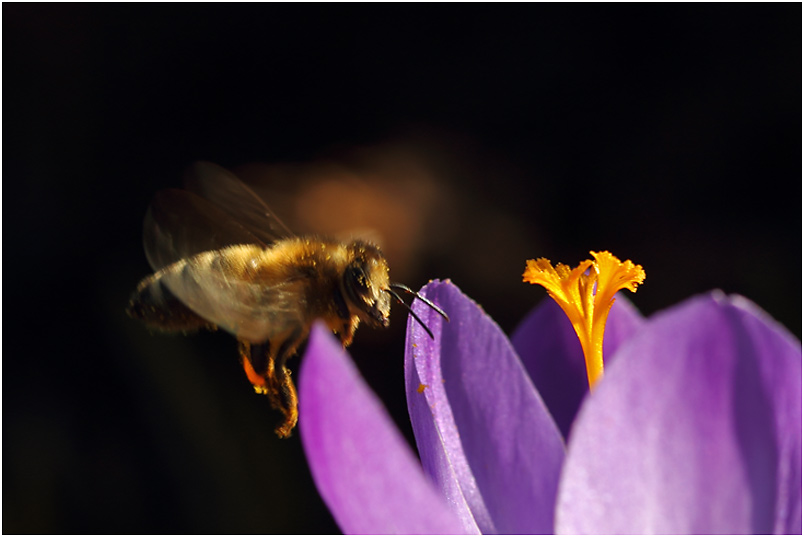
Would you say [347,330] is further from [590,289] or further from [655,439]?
[655,439]

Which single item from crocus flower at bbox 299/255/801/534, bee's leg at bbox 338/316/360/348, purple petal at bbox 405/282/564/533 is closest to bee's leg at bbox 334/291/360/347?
bee's leg at bbox 338/316/360/348

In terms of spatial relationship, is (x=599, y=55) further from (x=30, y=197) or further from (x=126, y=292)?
(x=30, y=197)

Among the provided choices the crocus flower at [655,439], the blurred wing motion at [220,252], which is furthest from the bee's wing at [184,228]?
the crocus flower at [655,439]

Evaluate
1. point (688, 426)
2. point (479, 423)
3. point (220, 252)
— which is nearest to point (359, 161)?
point (220, 252)

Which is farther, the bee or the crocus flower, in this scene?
the bee

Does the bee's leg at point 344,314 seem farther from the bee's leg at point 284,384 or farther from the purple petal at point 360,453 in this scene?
the purple petal at point 360,453

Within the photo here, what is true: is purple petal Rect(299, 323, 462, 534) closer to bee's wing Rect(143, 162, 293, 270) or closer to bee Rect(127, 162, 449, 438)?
bee Rect(127, 162, 449, 438)
